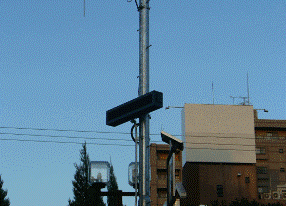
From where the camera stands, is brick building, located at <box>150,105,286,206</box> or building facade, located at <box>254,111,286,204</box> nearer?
brick building, located at <box>150,105,286,206</box>

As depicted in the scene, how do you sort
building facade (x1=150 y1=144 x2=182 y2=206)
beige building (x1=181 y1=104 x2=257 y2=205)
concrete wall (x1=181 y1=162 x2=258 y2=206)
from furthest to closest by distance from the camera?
building facade (x1=150 y1=144 x2=182 y2=206)
beige building (x1=181 y1=104 x2=257 y2=205)
concrete wall (x1=181 y1=162 x2=258 y2=206)

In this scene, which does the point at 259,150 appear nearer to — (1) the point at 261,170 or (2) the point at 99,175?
(1) the point at 261,170

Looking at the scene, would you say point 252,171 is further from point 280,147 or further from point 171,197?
point 171,197

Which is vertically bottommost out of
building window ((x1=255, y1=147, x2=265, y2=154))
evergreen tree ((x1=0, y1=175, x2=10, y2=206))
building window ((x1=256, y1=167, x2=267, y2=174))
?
evergreen tree ((x1=0, y1=175, x2=10, y2=206))

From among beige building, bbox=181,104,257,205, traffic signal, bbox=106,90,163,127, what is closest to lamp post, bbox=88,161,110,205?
traffic signal, bbox=106,90,163,127

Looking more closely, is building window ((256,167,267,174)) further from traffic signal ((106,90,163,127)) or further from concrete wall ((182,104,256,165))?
traffic signal ((106,90,163,127))

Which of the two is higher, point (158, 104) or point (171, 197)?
point (158, 104)

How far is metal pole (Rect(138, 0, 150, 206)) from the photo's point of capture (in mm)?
10500

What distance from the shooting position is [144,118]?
36.1 feet

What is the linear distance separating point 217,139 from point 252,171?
906 centimetres

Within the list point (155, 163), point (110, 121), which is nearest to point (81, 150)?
point (110, 121)

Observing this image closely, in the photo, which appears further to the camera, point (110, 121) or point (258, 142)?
point (258, 142)

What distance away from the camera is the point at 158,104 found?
33.2ft

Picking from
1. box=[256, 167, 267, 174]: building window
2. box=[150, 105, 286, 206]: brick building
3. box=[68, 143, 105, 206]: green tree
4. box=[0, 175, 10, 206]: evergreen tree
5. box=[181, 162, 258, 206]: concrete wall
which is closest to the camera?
box=[68, 143, 105, 206]: green tree
